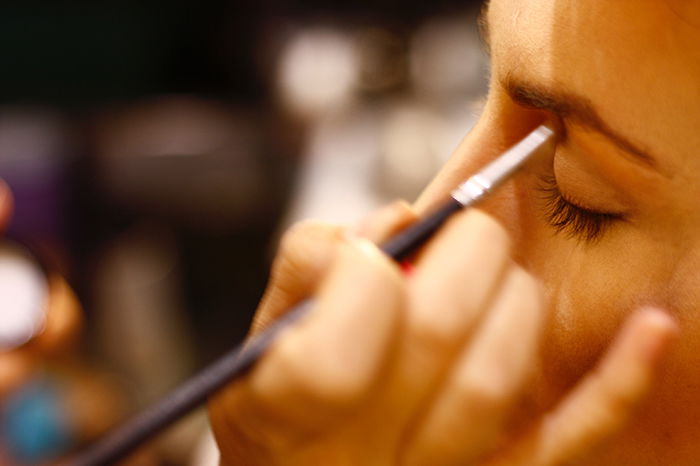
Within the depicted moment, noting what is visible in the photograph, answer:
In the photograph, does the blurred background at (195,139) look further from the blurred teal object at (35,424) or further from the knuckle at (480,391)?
the knuckle at (480,391)

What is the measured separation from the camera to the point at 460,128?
1754 mm

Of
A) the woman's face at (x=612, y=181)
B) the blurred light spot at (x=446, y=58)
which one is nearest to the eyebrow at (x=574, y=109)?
the woman's face at (x=612, y=181)

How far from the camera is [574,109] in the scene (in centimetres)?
42

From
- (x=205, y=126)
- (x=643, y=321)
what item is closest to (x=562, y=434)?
(x=643, y=321)

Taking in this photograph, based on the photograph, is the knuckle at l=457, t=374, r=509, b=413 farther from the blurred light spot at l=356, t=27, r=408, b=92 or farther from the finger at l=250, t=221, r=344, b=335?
the blurred light spot at l=356, t=27, r=408, b=92

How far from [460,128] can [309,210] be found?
0.43m

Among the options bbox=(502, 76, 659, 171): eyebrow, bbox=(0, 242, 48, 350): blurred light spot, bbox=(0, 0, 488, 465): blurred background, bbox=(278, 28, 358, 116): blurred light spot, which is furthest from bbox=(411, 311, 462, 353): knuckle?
bbox=(278, 28, 358, 116): blurred light spot

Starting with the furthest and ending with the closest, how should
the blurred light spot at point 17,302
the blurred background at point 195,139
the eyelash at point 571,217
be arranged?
the blurred background at point 195,139, the blurred light spot at point 17,302, the eyelash at point 571,217

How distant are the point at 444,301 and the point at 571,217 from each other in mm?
158

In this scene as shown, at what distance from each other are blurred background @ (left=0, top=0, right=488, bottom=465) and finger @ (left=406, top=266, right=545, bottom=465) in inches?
44.0

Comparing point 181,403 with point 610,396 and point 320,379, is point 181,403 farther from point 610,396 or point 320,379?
point 610,396

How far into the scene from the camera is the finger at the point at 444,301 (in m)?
0.34

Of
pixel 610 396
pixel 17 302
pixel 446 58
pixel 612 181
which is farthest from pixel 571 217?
pixel 446 58

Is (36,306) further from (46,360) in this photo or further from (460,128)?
(460,128)
